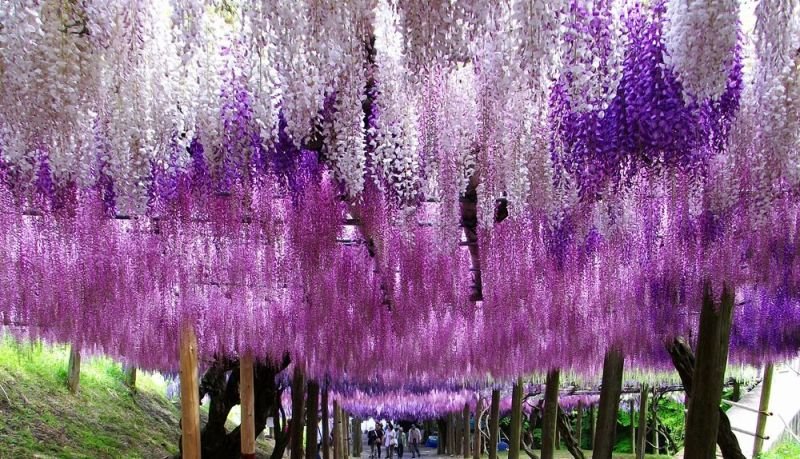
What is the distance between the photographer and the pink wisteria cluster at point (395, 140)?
2598 mm

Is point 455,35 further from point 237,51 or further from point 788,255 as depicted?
point 788,255

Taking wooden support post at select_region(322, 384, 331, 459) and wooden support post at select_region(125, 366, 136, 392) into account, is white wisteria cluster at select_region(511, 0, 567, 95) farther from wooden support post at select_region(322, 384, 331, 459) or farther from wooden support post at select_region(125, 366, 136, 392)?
wooden support post at select_region(125, 366, 136, 392)

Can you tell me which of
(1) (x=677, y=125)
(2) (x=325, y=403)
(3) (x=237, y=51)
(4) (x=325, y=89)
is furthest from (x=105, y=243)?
(2) (x=325, y=403)

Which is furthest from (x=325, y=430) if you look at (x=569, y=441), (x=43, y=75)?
(x=43, y=75)

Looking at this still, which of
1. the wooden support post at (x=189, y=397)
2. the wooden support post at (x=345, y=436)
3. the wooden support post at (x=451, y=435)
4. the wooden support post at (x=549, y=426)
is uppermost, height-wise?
Answer: the wooden support post at (x=189, y=397)

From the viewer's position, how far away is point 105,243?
4.98m

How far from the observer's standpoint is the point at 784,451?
992 cm

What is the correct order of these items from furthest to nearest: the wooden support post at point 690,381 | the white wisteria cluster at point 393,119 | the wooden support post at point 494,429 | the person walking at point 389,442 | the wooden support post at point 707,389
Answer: the person walking at point 389,442 → the wooden support post at point 494,429 → the wooden support post at point 690,381 → the wooden support post at point 707,389 → the white wisteria cluster at point 393,119

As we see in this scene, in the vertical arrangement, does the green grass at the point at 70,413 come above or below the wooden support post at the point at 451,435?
above

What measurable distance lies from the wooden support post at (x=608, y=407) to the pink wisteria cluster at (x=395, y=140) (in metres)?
2.07

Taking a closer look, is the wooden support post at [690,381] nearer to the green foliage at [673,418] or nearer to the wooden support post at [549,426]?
the wooden support post at [549,426]

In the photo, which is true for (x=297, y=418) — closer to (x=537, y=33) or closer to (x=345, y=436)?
(x=537, y=33)

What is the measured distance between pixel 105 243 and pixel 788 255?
183 inches

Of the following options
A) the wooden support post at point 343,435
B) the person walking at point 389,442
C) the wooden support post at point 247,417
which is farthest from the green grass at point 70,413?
the person walking at point 389,442
